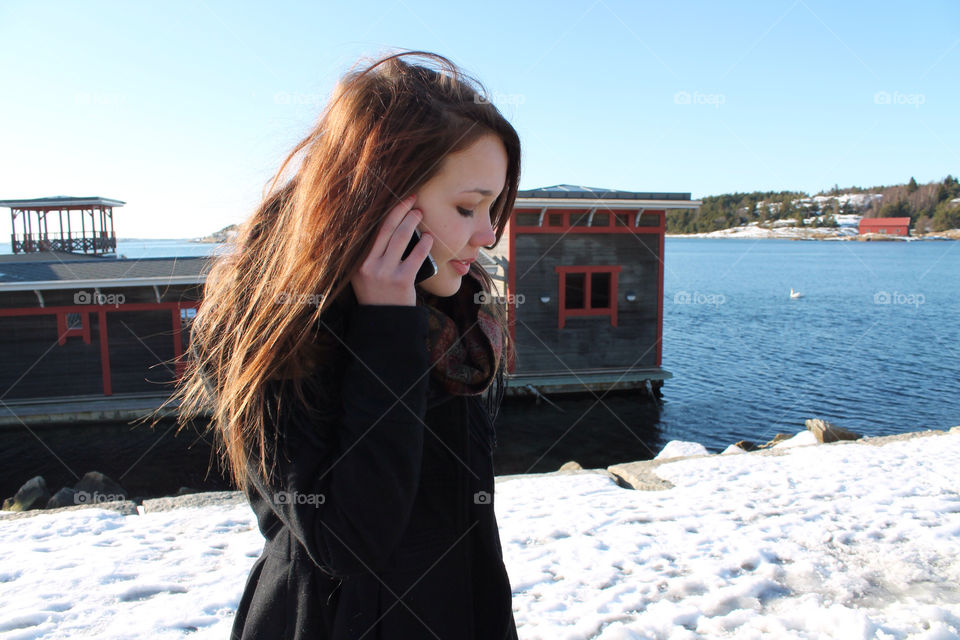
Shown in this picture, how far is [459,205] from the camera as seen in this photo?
1.25 meters

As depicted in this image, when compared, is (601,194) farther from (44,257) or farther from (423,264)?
(44,257)

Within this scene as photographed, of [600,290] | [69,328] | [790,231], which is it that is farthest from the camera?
[790,231]

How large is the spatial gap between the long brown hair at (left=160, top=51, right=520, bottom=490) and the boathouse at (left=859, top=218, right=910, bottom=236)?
151455 millimetres

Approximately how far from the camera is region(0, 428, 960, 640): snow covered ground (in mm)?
2912

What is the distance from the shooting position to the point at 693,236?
19050 cm

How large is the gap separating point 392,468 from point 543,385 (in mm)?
17077

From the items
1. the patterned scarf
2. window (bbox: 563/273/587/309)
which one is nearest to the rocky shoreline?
the patterned scarf

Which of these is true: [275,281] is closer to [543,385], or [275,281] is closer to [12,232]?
[543,385]

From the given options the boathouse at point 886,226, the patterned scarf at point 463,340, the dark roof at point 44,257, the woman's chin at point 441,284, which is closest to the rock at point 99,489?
the patterned scarf at point 463,340

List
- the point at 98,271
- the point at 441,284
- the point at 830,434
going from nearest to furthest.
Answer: the point at 441,284
the point at 830,434
the point at 98,271

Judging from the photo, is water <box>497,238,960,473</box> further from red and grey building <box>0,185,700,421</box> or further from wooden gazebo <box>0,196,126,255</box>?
wooden gazebo <box>0,196,126,255</box>

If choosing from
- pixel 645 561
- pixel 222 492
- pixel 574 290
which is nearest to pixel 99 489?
pixel 222 492

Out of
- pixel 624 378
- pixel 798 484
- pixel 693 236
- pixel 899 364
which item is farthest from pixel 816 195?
pixel 798 484

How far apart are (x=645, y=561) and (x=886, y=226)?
157377 millimetres
